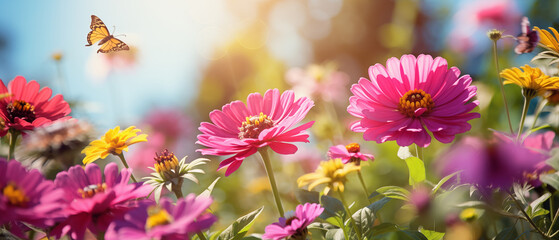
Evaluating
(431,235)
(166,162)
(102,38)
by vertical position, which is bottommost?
(431,235)

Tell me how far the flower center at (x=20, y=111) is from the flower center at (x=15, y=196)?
21 cm

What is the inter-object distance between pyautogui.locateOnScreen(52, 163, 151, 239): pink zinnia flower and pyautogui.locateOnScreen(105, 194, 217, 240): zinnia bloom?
0.11 ft

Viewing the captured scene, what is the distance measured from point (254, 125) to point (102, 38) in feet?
0.64

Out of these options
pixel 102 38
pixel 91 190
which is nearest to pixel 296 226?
pixel 91 190

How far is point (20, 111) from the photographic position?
52 cm

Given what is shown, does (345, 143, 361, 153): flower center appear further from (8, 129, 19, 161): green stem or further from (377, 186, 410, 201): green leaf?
(8, 129, 19, 161): green stem

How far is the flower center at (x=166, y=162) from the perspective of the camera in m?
0.48

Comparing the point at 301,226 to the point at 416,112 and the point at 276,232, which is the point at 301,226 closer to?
the point at 276,232

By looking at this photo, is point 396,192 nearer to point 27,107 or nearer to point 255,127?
point 255,127

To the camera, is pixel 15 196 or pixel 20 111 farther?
pixel 20 111

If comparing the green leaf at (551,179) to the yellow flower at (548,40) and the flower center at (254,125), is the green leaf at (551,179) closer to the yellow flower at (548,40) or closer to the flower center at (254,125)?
the yellow flower at (548,40)

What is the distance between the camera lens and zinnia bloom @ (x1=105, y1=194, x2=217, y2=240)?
298mm

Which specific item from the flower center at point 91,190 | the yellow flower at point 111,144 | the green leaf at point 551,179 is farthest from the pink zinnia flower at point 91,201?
the green leaf at point 551,179

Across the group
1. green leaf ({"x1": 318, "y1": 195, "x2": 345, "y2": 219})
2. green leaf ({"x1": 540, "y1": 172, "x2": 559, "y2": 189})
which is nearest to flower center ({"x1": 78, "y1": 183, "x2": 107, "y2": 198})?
green leaf ({"x1": 318, "y1": 195, "x2": 345, "y2": 219})
